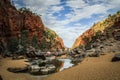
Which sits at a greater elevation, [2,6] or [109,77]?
[2,6]

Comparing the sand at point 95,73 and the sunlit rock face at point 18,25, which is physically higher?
the sunlit rock face at point 18,25

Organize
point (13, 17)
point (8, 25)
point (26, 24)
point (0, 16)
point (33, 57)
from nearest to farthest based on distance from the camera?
point (33, 57), point (0, 16), point (8, 25), point (13, 17), point (26, 24)

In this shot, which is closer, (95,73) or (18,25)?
(95,73)

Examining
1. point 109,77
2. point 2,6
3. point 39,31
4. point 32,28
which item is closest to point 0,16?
point 2,6

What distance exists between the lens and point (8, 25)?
95875 millimetres

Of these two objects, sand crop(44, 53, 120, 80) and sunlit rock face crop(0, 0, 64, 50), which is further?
sunlit rock face crop(0, 0, 64, 50)

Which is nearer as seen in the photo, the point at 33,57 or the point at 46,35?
the point at 33,57

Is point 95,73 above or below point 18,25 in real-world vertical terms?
below

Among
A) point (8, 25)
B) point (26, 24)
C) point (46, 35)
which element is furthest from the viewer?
point (46, 35)

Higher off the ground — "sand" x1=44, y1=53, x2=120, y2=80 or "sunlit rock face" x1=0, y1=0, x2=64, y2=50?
"sunlit rock face" x1=0, y1=0, x2=64, y2=50

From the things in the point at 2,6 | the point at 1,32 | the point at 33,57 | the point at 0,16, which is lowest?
the point at 33,57

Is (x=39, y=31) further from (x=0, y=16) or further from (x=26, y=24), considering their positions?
(x=0, y=16)

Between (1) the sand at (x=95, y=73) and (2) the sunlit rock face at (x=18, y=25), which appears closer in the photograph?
(1) the sand at (x=95, y=73)

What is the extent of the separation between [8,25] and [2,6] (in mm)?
11187
